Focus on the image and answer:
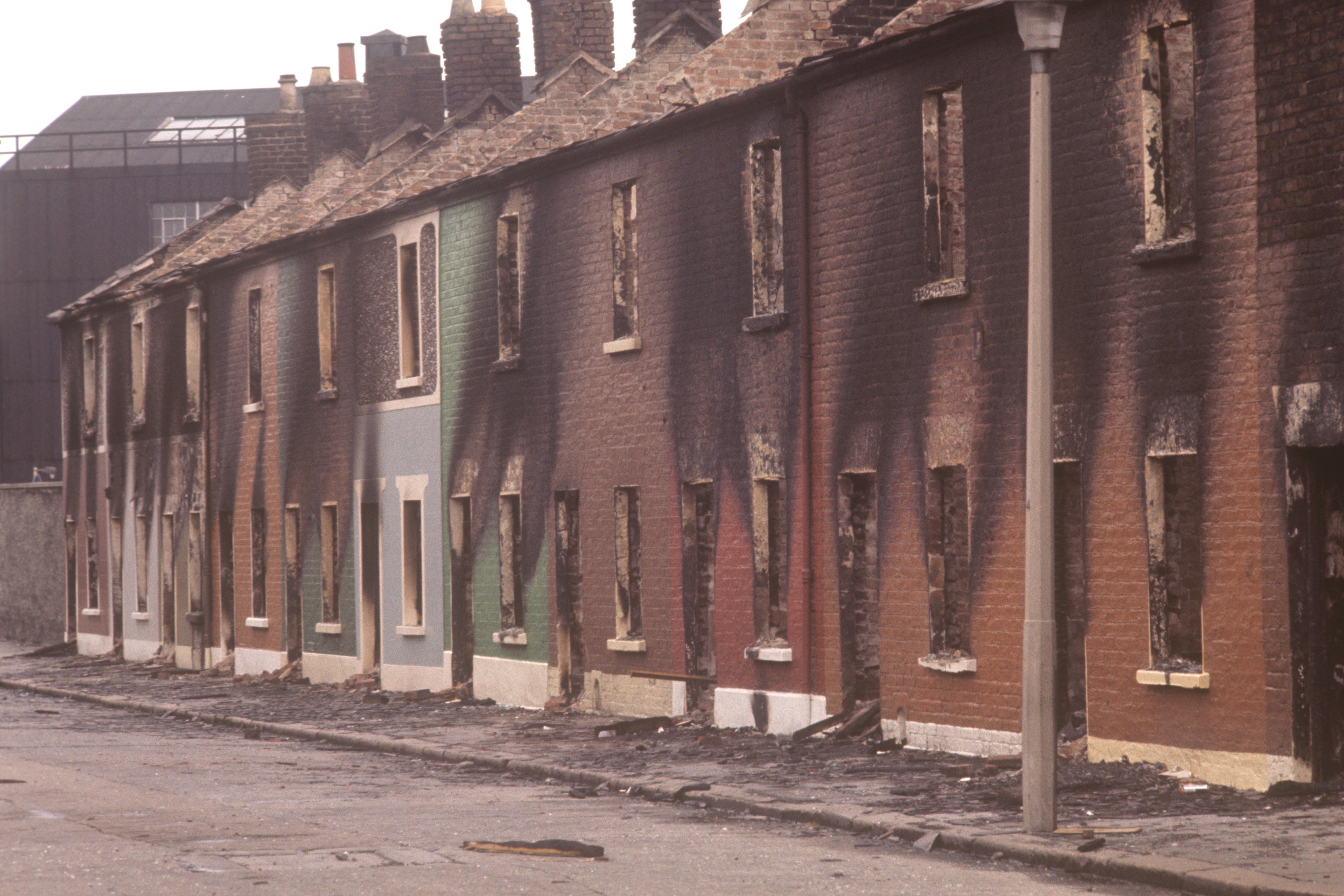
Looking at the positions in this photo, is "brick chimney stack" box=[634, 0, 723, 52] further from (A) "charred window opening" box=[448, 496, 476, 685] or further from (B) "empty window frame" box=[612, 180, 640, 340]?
(A) "charred window opening" box=[448, 496, 476, 685]

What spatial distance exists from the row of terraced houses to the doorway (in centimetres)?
3

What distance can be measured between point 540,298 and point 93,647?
21.3 metres

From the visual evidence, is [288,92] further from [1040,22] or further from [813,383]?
[1040,22]

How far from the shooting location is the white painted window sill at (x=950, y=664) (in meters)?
17.3

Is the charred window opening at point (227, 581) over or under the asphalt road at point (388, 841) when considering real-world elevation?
over

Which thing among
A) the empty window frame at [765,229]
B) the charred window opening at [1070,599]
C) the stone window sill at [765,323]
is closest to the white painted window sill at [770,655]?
the stone window sill at [765,323]

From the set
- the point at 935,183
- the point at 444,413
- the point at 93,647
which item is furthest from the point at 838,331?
the point at 93,647

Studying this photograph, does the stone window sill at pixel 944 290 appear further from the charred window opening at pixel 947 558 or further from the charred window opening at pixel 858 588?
the charred window opening at pixel 858 588

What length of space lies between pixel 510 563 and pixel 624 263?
4.73m

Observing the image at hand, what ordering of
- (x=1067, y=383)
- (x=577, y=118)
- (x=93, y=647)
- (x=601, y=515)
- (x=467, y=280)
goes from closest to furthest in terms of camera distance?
1. (x=1067, y=383)
2. (x=601, y=515)
3. (x=467, y=280)
4. (x=577, y=118)
5. (x=93, y=647)

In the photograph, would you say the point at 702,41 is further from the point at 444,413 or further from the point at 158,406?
the point at 158,406

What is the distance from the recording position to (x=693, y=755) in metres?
18.5

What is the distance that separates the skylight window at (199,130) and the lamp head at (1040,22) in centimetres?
5321

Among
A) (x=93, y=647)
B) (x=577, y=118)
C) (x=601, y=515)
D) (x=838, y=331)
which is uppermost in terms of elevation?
(x=577, y=118)
